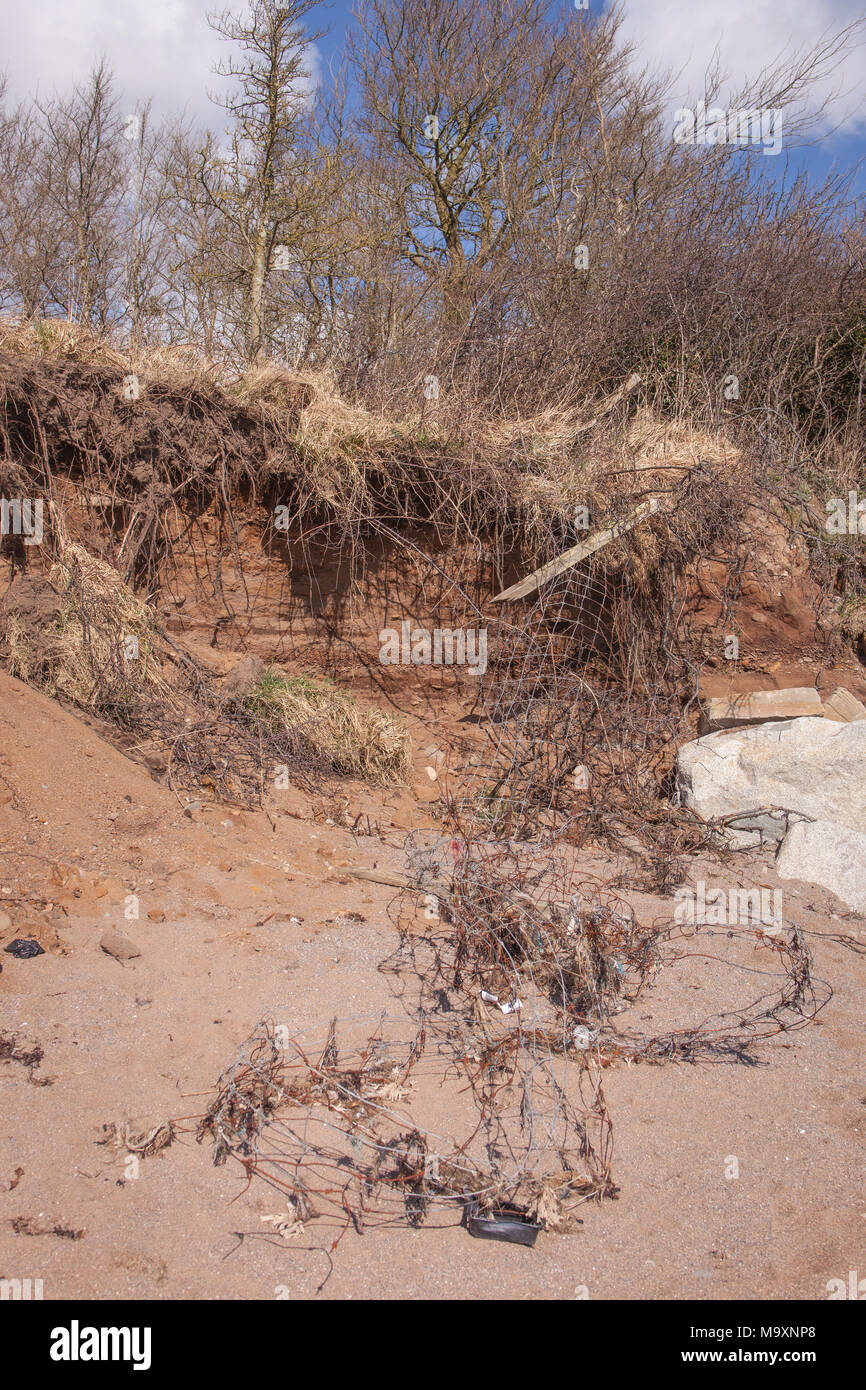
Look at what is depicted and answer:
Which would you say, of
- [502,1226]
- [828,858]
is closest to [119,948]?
[502,1226]

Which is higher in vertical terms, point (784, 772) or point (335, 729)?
point (335, 729)

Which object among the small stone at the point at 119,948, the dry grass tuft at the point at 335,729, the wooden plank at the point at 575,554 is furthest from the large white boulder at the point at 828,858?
the small stone at the point at 119,948

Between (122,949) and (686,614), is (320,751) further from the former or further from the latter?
(686,614)

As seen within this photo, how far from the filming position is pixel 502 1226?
2686 millimetres

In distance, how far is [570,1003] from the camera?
12.9 feet

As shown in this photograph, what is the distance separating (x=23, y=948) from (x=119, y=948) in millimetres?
410

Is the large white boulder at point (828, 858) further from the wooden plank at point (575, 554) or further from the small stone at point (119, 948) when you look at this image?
the small stone at point (119, 948)

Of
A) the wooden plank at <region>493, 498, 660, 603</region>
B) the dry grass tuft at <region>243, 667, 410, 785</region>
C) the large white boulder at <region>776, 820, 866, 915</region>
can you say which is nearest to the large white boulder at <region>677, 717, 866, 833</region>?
the large white boulder at <region>776, 820, 866, 915</region>

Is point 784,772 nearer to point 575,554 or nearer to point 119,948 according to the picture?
point 575,554

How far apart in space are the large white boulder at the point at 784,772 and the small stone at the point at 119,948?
420 centimetres

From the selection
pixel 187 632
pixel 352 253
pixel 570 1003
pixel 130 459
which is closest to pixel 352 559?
pixel 187 632

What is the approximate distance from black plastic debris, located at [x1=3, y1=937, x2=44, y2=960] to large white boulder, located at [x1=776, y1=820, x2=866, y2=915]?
4538 millimetres

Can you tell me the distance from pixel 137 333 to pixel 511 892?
21.6ft

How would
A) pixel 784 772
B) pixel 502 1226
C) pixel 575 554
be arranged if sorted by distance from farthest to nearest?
pixel 575 554, pixel 784 772, pixel 502 1226
